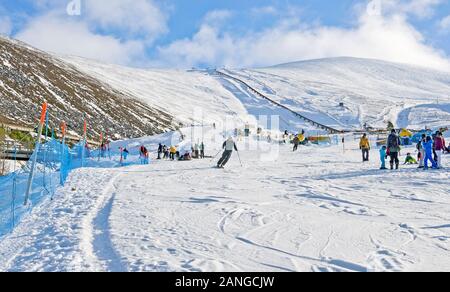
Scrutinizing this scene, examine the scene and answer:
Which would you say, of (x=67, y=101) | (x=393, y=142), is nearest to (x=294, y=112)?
(x=67, y=101)

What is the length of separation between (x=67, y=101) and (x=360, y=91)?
88304mm

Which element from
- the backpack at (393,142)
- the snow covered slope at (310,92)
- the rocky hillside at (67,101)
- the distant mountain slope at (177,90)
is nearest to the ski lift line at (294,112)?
the snow covered slope at (310,92)

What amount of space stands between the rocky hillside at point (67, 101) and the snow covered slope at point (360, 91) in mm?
35145

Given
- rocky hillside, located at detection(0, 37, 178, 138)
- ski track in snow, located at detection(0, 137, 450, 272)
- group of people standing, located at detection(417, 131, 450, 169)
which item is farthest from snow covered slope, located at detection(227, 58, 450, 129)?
ski track in snow, located at detection(0, 137, 450, 272)

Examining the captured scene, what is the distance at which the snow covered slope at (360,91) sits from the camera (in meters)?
88.6

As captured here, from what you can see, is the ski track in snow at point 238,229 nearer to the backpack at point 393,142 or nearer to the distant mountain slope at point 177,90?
the backpack at point 393,142

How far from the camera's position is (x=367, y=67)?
184875mm

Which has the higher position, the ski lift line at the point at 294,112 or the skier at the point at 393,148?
the ski lift line at the point at 294,112

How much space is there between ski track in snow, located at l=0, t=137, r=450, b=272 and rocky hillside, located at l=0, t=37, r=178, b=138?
5592 centimetres

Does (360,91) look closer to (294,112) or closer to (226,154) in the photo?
(294,112)

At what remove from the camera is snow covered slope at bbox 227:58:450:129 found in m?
88.6

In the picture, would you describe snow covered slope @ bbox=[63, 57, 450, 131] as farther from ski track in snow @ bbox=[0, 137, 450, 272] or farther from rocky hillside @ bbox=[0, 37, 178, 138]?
ski track in snow @ bbox=[0, 137, 450, 272]
